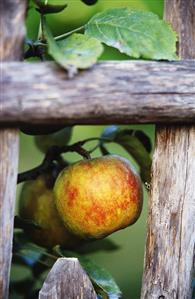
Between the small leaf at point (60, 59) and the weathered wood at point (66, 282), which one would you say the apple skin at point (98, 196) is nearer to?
the weathered wood at point (66, 282)

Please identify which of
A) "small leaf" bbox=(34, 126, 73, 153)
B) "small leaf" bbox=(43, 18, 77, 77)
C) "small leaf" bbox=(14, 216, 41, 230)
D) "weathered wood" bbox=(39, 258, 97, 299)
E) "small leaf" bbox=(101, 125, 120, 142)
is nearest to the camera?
"small leaf" bbox=(43, 18, 77, 77)

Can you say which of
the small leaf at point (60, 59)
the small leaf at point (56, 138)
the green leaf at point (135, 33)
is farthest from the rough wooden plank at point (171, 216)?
the small leaf at point (56, 138)

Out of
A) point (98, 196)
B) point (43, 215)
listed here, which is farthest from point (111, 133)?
point (98, 196)

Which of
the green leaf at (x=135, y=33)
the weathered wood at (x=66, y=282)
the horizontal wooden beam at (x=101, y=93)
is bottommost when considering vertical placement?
the weathered wood at (x=66, y=282)

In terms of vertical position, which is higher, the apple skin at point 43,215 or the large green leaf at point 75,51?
the large green leaf at point 75,51

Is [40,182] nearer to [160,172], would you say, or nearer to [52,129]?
[52,129]

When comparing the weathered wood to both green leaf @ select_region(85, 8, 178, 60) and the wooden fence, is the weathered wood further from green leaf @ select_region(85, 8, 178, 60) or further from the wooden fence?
green leaf @ select_region(85, 8, 178, 60)

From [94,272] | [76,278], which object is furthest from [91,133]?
[76,278]

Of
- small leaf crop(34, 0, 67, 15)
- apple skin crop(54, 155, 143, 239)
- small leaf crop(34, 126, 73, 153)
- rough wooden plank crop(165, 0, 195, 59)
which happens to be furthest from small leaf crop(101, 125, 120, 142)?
small leaf crop(34, 0, 67, 15)
